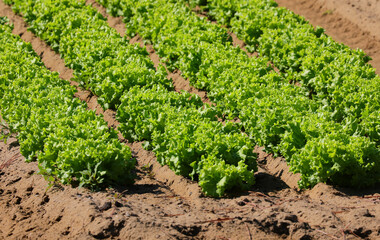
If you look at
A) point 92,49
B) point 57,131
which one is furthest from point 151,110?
point 92,49

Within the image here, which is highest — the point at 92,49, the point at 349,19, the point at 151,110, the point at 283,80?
the point at 349,19

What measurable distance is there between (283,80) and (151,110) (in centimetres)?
313

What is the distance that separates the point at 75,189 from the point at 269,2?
29.1ft

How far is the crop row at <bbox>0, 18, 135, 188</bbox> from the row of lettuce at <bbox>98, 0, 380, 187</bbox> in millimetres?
2601

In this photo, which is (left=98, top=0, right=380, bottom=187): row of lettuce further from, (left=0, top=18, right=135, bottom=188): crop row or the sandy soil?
(left=0, top=18, right=135, bottom=188): crop row

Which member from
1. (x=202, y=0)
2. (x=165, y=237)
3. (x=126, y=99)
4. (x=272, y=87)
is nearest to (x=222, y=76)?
(x=272, y=87)

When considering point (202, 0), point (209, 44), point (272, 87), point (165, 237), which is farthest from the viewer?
point (202, 0)

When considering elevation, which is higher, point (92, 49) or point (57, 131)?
point (92, 49)

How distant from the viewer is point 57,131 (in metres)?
9.08

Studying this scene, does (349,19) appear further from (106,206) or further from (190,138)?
(106,206)

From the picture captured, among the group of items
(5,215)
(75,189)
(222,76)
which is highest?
(222,76)

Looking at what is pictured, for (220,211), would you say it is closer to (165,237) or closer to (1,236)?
(165,237)

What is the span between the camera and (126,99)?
34.7 ft

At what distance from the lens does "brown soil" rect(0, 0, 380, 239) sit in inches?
279
